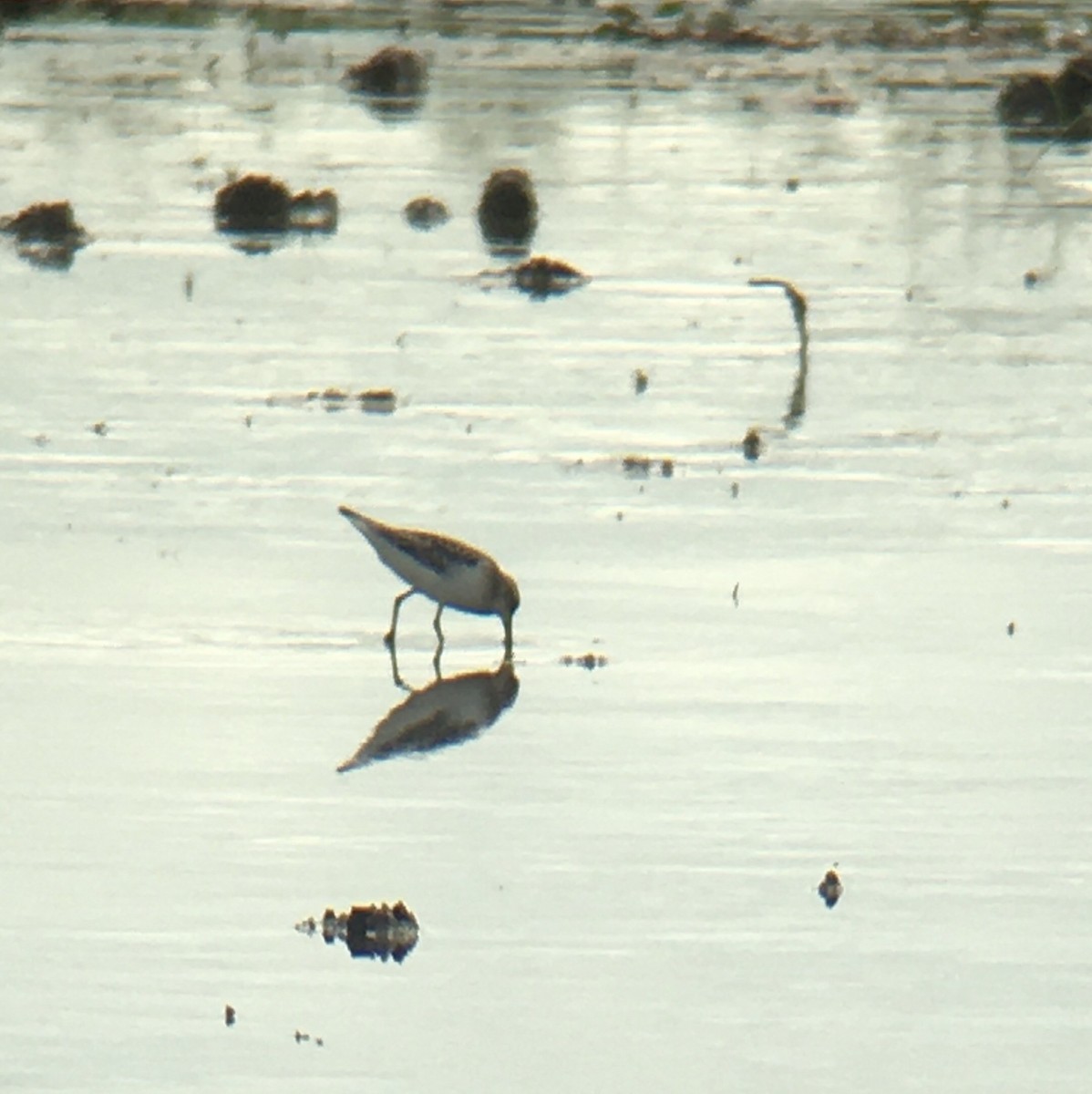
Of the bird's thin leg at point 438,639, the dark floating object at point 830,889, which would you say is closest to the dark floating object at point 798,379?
the bird's thin leg at point 438,639

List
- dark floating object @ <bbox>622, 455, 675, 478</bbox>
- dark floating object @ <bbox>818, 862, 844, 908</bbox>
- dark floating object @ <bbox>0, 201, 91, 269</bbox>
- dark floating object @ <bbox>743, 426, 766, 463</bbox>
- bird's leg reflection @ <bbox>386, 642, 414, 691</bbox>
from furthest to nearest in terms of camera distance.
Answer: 1. dark floating object @ <bbox>0, 201, 91, 269</bbox>
2. dark floating object @ <bbox>743, 426, 766, 463</bbox>
3. dark floating object @ <bbox>622, 455, 675, 478</bbox>
4. bird's leg reflection @ <bbox>386, 642, 414, 691</bbox>
5. dark floating object @ <bbox>818, 862, 844, 908</bbox>

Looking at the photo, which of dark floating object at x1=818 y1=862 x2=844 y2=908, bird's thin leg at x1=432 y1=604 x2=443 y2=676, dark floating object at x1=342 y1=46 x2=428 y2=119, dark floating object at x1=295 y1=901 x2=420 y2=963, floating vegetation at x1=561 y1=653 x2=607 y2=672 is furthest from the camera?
dark floating object at x1=342 y1=46 x2=428 y2=119

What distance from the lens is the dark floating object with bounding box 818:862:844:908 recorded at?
8430 mm

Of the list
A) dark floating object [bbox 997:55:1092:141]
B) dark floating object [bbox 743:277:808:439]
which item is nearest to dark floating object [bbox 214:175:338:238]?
dark floating object [bbox 743:277:808:439]

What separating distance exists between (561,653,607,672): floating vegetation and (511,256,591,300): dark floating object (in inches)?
359

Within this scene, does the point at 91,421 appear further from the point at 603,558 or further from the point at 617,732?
the point at 617,732

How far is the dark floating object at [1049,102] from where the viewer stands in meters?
30.3

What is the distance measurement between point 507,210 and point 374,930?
15.3m

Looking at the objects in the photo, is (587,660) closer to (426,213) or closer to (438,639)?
(438,639)

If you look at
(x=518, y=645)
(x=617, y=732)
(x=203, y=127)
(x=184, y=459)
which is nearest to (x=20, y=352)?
(x=184, y=459)

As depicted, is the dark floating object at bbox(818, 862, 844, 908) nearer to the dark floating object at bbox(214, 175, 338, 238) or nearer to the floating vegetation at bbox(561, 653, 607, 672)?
the floating vegetation at bbox(561, 653, 607, 672)

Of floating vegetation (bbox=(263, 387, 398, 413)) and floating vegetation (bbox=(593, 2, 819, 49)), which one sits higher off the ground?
floating vegetation (bbox=(263, 387, 398, 413))

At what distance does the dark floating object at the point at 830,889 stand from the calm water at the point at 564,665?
6 centimetres

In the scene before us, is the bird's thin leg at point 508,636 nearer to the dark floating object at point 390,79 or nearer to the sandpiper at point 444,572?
the sandpiper at point 444,572
